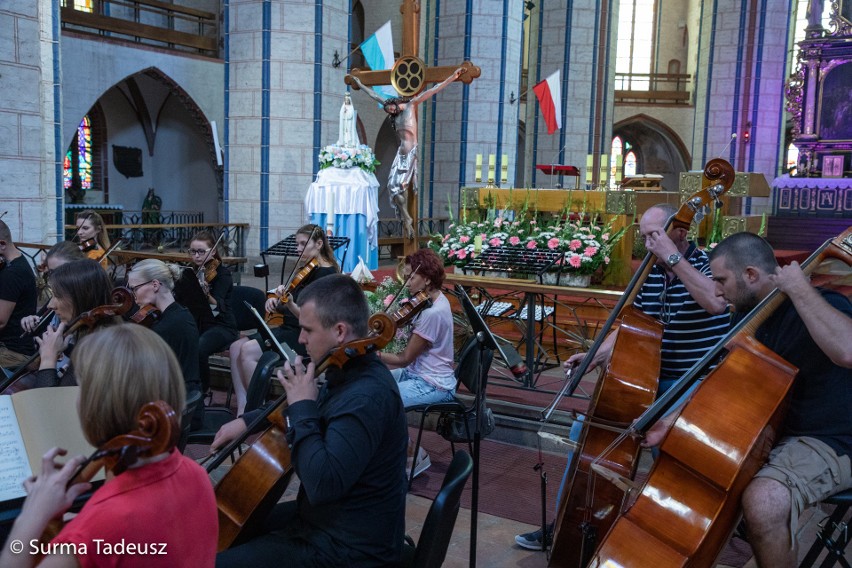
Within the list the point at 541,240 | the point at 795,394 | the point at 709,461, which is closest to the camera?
the point at 709,461

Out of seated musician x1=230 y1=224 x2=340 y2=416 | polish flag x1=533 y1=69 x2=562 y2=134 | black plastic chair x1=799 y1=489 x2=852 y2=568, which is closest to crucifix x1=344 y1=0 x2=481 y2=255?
seated musician x1=230 y1=224 x2=340 y2=416

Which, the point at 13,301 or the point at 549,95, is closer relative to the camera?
the point at 13,301

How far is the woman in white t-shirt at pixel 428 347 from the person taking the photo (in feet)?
12.7

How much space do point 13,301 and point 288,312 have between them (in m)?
1.53

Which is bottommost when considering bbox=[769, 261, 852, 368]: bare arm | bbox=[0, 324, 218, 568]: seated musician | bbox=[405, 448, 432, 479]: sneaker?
bbox=[405, 448, 432, 479]: sneaker

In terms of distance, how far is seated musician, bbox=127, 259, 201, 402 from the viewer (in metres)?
3.46

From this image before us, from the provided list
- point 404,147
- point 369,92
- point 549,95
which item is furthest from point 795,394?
point 549,95

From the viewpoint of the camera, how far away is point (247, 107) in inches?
428

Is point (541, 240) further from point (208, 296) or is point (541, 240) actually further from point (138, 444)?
point (138, 444)

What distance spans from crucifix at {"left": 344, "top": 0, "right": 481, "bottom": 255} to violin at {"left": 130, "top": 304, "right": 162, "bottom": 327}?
4.78 m

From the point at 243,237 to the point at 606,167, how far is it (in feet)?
16.7

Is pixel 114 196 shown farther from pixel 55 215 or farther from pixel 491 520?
pixel 491 520

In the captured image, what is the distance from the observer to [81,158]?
52.7ft

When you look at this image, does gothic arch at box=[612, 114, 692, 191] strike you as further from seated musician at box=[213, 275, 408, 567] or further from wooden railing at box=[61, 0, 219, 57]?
seated musician at box=[213, 275, 408, 567]
